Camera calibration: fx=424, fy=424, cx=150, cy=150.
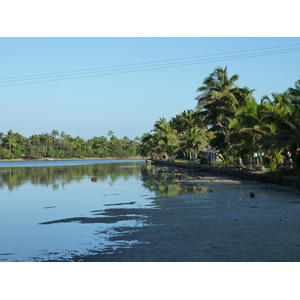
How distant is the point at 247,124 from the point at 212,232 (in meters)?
21.8

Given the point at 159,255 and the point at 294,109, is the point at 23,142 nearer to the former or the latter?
the point at 294,109

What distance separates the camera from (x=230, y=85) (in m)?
46.2

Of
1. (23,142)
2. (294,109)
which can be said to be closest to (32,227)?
(294,109)

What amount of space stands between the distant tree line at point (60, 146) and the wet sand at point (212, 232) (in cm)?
15032

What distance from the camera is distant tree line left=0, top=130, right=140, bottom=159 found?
162125 mm

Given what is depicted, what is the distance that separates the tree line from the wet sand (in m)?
5.65

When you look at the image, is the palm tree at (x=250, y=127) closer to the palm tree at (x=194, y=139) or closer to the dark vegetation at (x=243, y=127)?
the dark vegetation at (x=243, y=127)

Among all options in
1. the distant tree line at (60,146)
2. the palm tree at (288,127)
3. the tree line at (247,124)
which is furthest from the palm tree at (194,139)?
the distant tree line at (60,146)

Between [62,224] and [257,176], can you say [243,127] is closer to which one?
[257,176]

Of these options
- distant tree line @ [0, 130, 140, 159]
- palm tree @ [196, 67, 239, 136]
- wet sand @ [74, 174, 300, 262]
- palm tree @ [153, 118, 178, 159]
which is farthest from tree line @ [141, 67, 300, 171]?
distant tree line @ [0, 130, 140, 159]

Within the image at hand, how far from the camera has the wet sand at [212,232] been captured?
9.11m

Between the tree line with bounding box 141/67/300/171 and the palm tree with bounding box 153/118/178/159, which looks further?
the palm tree with bounding box 153/118/178/159

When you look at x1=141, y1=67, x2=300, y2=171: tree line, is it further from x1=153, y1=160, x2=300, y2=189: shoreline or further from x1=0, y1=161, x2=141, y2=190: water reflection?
x1=0, y1=161, x2=141, y2=190: water reflection

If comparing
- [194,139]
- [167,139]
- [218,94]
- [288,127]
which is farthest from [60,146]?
[288,127]
